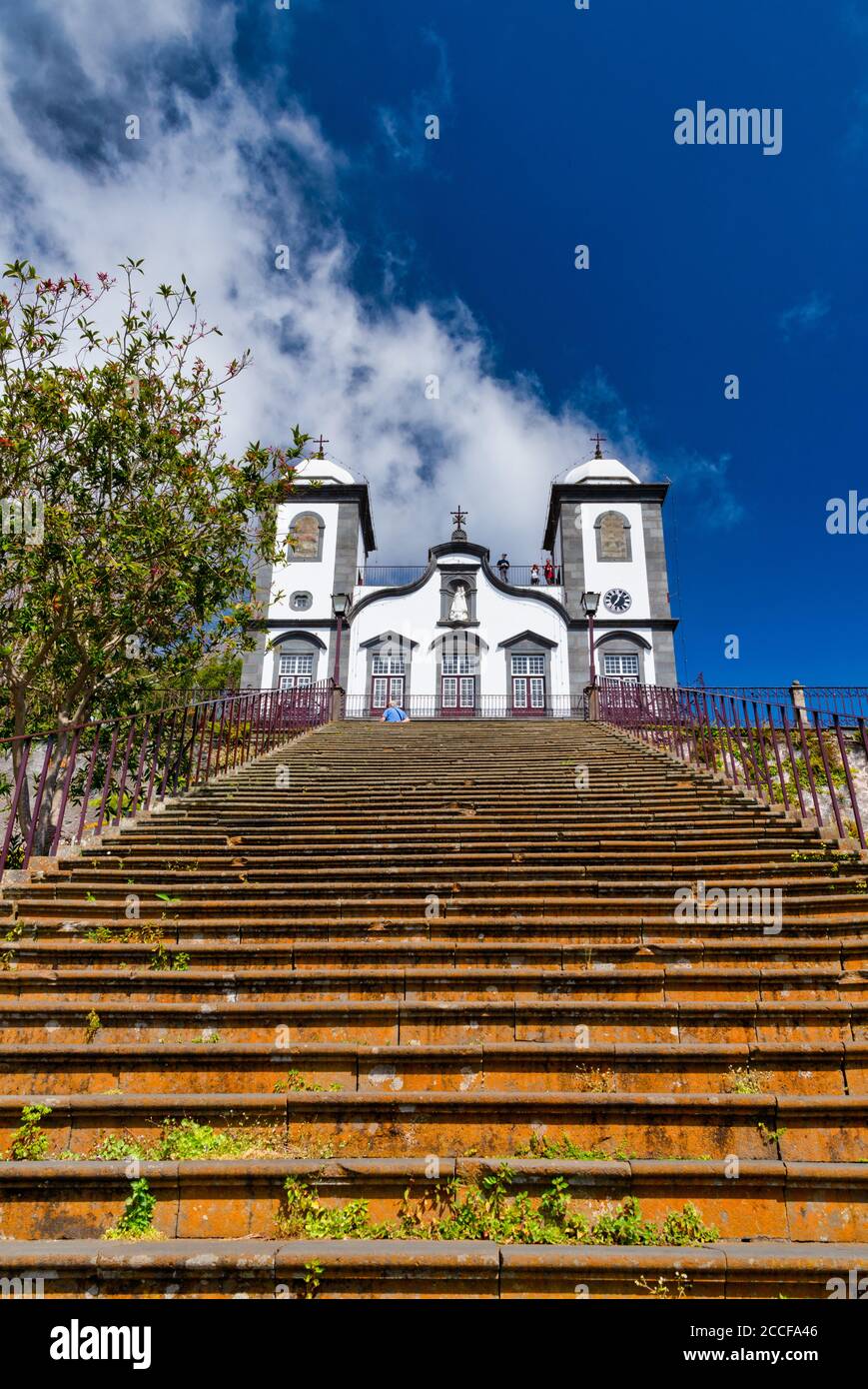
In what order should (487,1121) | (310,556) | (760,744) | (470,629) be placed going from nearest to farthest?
(487,1121) → (760,744) → (470,629) → (310,556)

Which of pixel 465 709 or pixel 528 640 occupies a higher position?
pixel 528 640

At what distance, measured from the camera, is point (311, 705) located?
17.1m

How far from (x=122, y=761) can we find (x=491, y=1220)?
7.88 m

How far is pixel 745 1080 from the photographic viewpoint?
3574 mm

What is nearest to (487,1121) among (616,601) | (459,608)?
(459,608)

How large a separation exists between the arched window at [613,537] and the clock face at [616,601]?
1513 mm

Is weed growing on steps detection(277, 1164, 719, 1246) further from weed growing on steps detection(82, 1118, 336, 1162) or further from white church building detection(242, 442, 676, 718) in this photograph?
white church building detection(242, 442, 676, 718)

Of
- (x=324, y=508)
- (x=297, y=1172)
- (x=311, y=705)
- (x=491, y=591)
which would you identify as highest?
(x=324, y=508)

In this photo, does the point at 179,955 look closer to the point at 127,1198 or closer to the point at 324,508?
the point at 127,1198

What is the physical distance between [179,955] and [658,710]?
11398 mm

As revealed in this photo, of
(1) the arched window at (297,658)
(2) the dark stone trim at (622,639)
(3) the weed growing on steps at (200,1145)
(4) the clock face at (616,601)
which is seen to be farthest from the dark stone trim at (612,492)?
(3) the weed growing on steps at (200,1145)

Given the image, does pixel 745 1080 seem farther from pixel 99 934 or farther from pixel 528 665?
pixel 528 665

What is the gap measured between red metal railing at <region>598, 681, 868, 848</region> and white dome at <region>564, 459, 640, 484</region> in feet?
49.9
